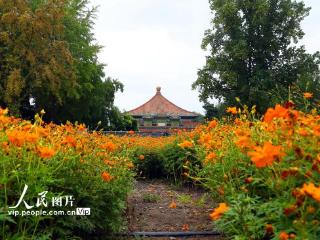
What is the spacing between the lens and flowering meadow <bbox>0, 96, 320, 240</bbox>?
171cm

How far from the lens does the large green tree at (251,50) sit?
2442 cm

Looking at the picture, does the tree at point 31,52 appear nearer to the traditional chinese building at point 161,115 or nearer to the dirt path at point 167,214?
the dirt path at point 167,214

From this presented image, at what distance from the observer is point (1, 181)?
2330 mm

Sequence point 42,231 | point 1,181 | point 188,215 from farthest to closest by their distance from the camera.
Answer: point 188,215 → point 42,231 → point 1,181

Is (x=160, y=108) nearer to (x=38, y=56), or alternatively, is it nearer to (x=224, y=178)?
(x=38, y=56)

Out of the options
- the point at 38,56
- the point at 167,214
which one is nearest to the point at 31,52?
the point at 38,56

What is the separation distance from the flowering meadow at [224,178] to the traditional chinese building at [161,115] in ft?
121

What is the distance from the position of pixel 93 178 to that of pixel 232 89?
22.7m

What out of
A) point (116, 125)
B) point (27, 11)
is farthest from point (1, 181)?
point (116, 125)

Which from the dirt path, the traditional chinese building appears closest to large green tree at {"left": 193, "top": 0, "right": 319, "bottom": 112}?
the traditional chinese building

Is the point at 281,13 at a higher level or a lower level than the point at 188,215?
higher

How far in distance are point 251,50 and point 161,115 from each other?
1735 cm

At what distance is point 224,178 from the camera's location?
2.98 meters

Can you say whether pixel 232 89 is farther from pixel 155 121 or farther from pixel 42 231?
pixel 42 231
